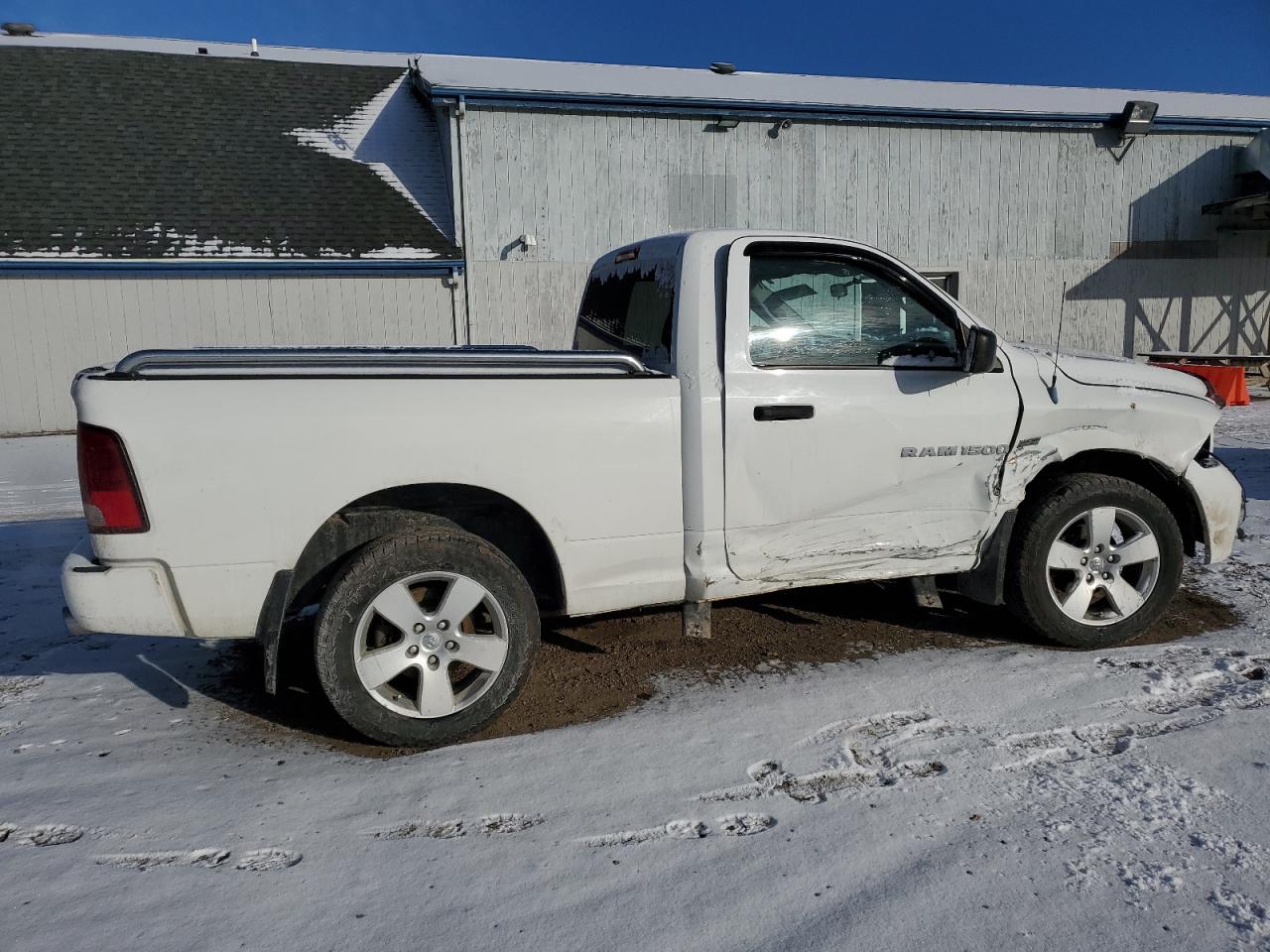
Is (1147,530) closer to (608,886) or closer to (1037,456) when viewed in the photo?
(1037,456)

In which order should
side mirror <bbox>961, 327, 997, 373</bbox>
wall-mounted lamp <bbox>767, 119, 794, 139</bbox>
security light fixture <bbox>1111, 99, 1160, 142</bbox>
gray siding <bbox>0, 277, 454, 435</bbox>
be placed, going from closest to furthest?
side mirror <bbox>961, 327, 997, 373</bbox> < gray siding <bbox>0, 277, 454, 435</bbox> < wall-mounted lamp <bbox>767, 119, 794, 139</bbox> < security light fixture <bbox>1111, 99, 1160, 142</bbox>

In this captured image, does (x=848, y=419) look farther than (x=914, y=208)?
No

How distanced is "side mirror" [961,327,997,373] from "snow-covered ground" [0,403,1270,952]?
1369mm

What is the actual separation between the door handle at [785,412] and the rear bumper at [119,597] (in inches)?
92.5

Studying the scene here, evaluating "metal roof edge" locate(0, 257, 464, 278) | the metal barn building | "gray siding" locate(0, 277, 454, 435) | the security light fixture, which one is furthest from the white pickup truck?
the security light fixture

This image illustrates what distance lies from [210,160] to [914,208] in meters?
11.5

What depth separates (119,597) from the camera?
3314mm

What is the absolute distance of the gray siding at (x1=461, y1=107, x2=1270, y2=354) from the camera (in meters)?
15.0

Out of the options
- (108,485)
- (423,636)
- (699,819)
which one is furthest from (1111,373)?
(108,485)

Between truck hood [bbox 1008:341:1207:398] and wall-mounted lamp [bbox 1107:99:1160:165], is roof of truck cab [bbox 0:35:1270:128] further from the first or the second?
truck hood [bbox 1008:341:1207:398]

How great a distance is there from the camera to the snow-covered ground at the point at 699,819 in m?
2.51

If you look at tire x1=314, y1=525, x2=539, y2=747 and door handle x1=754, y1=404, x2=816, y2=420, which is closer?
tire x1=314, y1=525, x2=539, y2=747

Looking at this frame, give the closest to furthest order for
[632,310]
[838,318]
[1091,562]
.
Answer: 1. [838,318]
2. [1091,562]
3. [632,310]

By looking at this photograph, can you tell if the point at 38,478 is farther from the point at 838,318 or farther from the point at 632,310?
the point at 838,318
